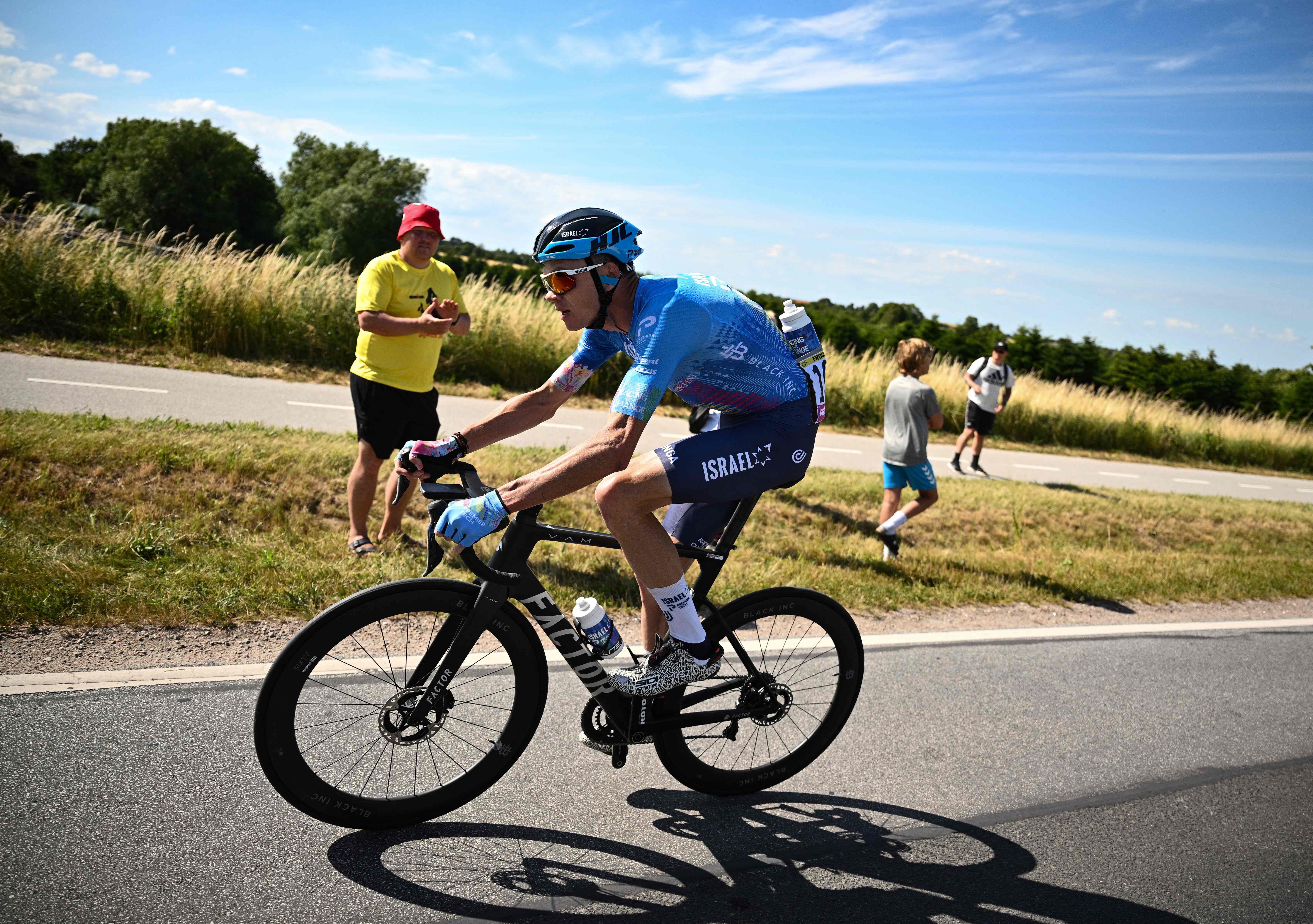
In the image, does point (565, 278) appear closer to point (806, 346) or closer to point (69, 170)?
point (806, 346)

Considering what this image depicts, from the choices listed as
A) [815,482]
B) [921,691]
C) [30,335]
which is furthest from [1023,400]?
[30,335]

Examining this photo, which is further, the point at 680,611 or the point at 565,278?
the point at 680,611

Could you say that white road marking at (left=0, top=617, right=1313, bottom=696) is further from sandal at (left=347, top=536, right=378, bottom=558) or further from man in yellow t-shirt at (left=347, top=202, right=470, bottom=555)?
man in yellow t-shirt at (left=347, top=202, right=470, bottom=555)

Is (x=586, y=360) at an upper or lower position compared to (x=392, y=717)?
upper

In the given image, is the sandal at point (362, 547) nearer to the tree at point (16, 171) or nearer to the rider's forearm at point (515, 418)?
the rider's forearm at point (515, 418)

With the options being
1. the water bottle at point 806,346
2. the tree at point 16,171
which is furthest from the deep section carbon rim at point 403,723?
the tree at point 16,171

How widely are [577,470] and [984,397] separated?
12.4 metres

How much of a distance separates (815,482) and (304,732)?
7315mm

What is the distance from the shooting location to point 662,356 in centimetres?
289

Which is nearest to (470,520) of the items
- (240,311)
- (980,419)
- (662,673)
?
(662,673)

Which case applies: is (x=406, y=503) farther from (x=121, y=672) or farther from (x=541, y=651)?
(x=541, y=651)

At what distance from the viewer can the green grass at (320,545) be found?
4836 millimetres

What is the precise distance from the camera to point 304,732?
3121 millimetres

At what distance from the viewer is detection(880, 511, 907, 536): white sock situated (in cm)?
770
